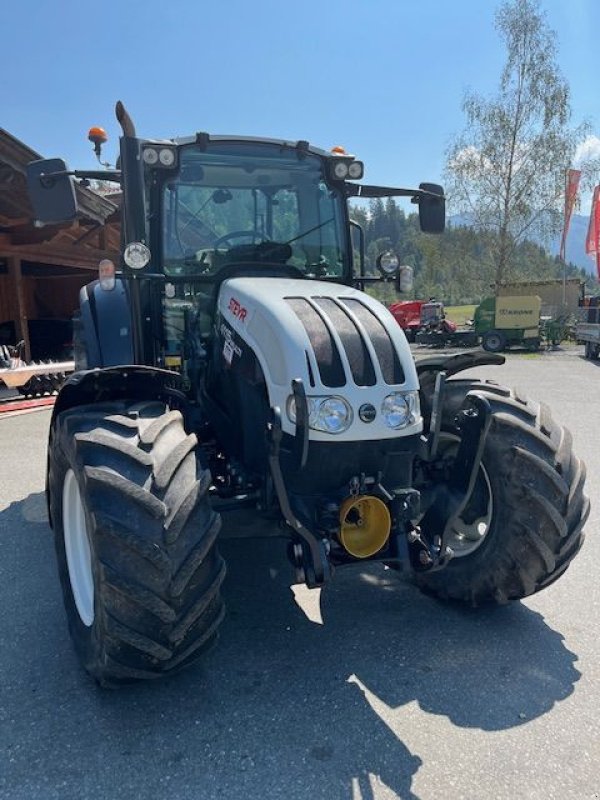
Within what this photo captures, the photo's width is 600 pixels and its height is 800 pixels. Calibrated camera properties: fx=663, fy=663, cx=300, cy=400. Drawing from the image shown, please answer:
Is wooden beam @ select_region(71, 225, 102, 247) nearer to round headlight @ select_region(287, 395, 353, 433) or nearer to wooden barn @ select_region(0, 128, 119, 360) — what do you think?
wooden barn @ select_region(0, 128, 119, 360)

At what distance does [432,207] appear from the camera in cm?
446

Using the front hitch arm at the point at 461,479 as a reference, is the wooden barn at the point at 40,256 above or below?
above

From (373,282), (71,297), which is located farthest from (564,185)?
(373,282)

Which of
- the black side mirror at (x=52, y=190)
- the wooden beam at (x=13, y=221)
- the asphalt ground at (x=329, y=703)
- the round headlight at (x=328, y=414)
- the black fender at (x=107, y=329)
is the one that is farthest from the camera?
the wooden beam at (x=13, y=221)

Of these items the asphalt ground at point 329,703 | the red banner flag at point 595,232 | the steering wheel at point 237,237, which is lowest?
the asphalt ground at point 329,703

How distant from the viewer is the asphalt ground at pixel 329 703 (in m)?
2.34

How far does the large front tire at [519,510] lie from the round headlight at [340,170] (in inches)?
64.3

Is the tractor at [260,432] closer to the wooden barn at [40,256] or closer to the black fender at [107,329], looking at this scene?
the black fender at [107,329]

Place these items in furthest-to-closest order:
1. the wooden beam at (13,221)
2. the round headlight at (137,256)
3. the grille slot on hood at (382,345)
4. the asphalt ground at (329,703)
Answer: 1. the wooden beam at (13,221)
2. the round headlight at (137,256)
3. the grille slot on hood at (382,345)
4. the asphalt ground at (329,703)

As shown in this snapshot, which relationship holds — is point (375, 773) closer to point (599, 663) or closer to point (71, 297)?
point (599, 663)

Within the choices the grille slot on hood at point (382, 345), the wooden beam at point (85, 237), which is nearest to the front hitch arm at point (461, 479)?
the grille slot on hood at point (382, 345)

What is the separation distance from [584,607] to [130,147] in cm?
334

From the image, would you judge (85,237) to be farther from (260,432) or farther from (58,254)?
(260,432)

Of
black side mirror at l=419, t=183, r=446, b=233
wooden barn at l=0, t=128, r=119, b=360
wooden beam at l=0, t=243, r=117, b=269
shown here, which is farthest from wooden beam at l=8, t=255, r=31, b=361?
black side mirror at l=419, t=183, r=446, b=233
